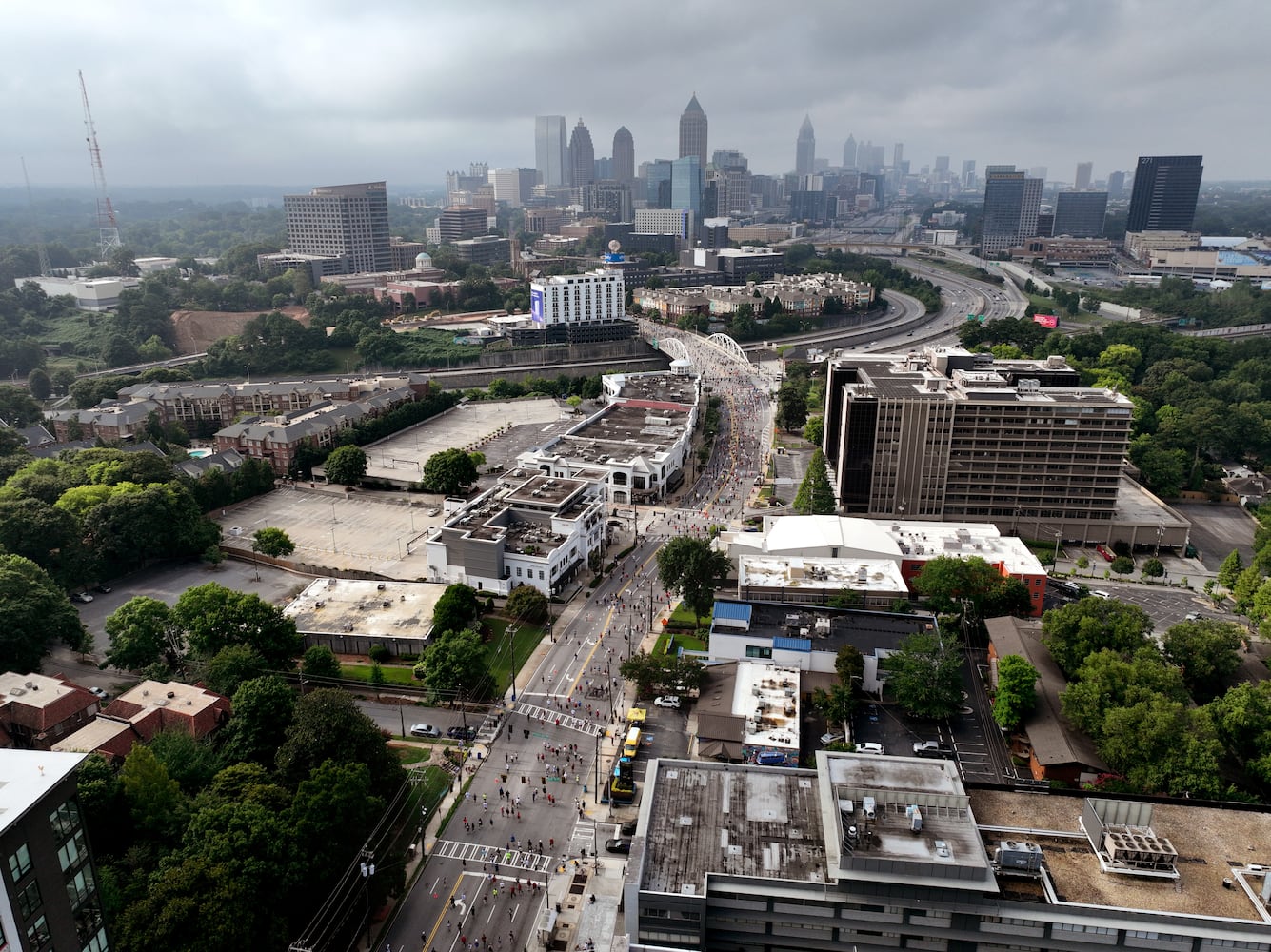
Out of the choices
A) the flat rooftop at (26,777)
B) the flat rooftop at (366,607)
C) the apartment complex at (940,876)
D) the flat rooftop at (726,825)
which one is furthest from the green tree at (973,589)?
the flat rooftop at (26,777)

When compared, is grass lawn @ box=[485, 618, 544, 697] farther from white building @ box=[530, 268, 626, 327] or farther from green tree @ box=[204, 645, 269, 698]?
white building @ box=[530, 268, 626, 327]

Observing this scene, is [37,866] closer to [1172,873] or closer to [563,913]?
[563,913]

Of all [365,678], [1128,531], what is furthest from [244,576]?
[1128,531]

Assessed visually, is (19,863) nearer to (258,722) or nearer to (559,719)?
(258,722)

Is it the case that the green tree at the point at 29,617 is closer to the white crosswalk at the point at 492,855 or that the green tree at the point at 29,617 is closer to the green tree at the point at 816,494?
the white crosswalk at the point at 492,855

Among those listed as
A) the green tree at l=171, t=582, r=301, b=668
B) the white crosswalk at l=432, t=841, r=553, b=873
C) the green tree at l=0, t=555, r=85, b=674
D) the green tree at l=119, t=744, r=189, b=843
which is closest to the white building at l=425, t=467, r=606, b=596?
the green tree at l=171, t=582, r=301, b=668

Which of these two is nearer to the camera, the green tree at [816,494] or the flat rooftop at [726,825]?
the flat rooftop at [726,825]

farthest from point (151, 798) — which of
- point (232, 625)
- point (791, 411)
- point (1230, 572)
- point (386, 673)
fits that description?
point (791, 411)
